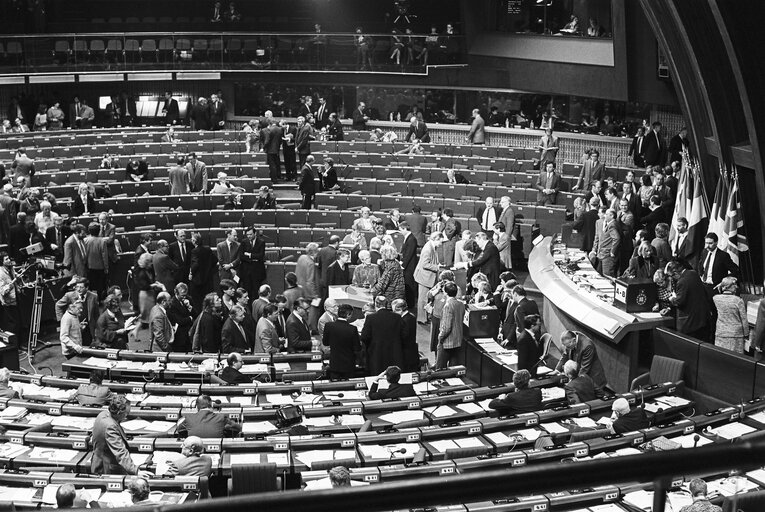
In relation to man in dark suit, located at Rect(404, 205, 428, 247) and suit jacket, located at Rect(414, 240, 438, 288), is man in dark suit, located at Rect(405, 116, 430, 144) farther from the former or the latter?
suit jacket, located at Rect(414, 240, 438, 288)

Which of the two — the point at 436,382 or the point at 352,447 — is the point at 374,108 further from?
the point at 352,447

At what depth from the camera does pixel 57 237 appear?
800 inches

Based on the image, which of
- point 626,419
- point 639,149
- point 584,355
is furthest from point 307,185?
point 626,419

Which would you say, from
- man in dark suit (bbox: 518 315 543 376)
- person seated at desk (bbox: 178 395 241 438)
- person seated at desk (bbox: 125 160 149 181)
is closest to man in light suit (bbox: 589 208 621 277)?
man in dark suit (bbox: 518 315 543 376)

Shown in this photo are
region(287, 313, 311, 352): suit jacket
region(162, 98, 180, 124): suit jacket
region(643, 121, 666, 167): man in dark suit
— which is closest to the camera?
region(287, 313, 311, 352): suit jacket

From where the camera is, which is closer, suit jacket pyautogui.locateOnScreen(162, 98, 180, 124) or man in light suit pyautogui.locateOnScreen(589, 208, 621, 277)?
man in light suit pyautogui.locateOnScreen(589, 208, 621, 277)

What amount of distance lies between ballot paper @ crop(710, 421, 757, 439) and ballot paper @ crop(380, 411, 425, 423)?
3468mm

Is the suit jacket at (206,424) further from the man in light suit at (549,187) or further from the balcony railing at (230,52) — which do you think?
the balcony railing at (230,52)

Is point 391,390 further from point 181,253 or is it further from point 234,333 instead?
point 181,253

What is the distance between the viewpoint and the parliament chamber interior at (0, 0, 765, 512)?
10133 mm

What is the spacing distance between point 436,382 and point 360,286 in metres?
4.88

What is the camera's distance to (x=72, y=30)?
118ft

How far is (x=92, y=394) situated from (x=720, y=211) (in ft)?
39.7

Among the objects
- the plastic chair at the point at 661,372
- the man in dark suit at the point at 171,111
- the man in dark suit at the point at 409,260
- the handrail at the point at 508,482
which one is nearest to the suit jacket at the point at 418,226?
the man in dark suit at the point at 409,260
